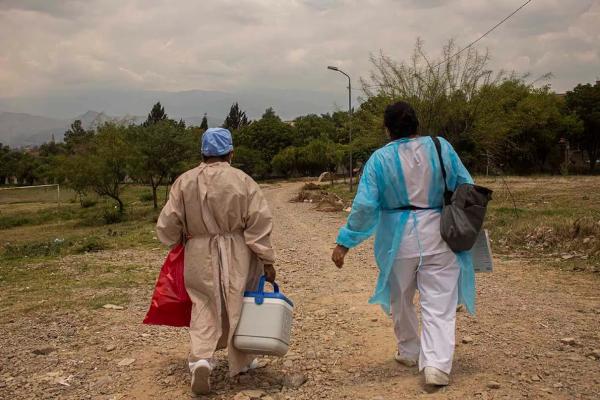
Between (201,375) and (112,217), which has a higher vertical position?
(201,375)

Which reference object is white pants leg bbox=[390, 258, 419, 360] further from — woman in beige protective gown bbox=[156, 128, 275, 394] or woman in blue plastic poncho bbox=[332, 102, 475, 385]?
woman in beige protective gown bbox=[156, 128, 275, 394]

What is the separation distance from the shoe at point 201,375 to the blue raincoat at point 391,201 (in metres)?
1.18

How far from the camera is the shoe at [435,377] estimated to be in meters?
3.46

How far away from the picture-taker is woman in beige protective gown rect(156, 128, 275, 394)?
3721 mm

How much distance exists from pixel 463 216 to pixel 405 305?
737 mm

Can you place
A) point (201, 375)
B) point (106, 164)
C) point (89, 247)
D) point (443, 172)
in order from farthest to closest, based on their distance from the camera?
point (106, 164), point (89, 247), point (443, 172), point (201, 375)

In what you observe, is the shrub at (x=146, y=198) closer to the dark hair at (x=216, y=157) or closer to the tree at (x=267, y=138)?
the tree at (x=267, y=138)

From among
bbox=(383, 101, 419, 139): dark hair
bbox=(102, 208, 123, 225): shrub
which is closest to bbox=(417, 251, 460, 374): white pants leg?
bbox=(383, 101, 419, 139): dark hair

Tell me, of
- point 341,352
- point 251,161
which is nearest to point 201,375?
point 341,352

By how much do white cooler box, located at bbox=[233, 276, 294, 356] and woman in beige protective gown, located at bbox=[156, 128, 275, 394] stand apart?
64 millimetres

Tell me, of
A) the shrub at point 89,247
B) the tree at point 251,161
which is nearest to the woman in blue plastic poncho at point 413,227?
the shrub at point 89,247

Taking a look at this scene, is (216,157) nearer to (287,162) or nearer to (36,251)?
(36,251)

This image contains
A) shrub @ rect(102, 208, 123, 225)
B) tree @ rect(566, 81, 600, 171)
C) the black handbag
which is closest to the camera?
the black handbag

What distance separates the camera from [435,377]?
3463 millimetres
